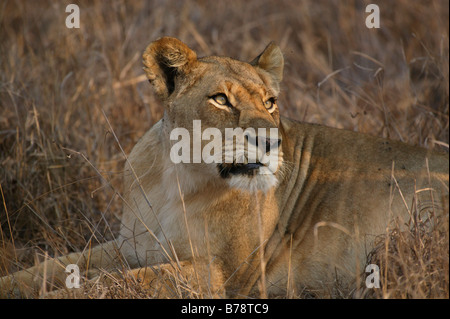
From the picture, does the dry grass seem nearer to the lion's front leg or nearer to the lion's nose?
the lion's front leg

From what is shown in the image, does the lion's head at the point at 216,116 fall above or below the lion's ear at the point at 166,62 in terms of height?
below

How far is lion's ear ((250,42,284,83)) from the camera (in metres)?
3.80

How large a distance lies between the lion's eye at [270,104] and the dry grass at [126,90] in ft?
3.14

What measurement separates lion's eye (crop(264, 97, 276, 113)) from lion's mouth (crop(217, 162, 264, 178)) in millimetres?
469

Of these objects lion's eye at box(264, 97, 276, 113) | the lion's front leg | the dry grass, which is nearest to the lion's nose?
lion's eye at box(264, 97, 276, 113)

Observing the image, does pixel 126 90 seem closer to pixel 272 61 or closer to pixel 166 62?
pixel 272 61

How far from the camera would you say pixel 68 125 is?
5293 millimetres

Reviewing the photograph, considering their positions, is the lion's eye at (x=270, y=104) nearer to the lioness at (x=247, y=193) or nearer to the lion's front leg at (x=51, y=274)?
the lioness at (x=247, y=193)

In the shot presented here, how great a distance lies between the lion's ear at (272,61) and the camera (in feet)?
12.5

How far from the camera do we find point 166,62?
340 cm

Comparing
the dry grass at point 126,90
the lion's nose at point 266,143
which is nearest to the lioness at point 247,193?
the lion's nose at point 266,143
